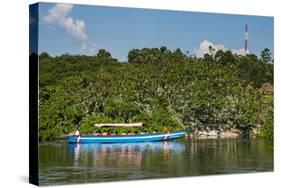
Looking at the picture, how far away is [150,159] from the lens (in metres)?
13.0

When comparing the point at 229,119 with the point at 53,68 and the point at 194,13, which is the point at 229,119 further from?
the point at 53,68

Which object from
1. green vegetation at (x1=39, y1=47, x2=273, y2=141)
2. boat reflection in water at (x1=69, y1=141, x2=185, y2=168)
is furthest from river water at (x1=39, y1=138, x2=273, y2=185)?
green vegetation at (x1=39, y1=47, x2=273, y2=141)

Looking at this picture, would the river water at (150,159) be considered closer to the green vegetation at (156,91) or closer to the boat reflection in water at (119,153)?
the boat reflection in water at (119,153)

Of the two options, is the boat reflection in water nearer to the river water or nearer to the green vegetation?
the river water

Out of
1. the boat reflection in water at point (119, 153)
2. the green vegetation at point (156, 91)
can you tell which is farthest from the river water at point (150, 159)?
the green vegetation at point (156, 91)

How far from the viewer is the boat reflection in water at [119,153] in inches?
496

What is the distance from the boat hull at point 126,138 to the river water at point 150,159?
0.24 feet

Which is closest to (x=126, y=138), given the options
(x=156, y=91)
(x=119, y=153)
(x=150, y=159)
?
(x=119, y=153)

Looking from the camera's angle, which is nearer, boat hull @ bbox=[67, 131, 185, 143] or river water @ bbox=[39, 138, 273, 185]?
river water @ bbox=[39, 138, 273, 185]

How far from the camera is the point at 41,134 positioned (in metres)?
12.1

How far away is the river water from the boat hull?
2.9 inches

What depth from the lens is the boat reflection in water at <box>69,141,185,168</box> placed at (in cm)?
1259

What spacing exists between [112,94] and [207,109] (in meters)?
1.84

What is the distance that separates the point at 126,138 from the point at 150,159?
1.68ft
